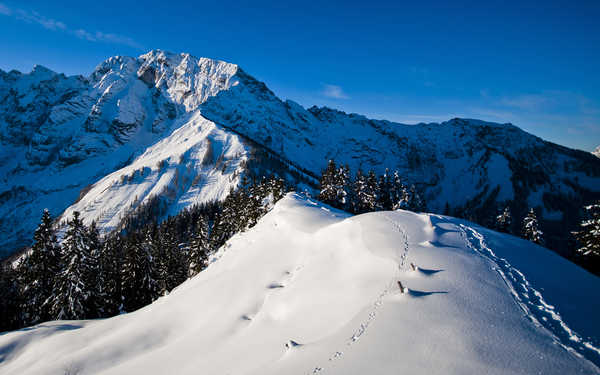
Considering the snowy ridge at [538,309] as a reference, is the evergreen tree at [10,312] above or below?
below

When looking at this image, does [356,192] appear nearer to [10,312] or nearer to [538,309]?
[538,309]

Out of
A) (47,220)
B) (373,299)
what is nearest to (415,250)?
(373,299)

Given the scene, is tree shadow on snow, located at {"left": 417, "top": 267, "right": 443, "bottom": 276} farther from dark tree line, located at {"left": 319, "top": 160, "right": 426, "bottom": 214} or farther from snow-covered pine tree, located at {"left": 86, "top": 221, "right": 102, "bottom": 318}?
dark tree line, located at {"left": 319, "top": 160, "right": 426, "bottom": 214}

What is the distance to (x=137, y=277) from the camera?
1363 inches

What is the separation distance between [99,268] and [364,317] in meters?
36.0

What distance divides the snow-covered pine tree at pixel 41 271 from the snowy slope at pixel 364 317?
32.3 ft

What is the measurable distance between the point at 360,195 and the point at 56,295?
43423mm

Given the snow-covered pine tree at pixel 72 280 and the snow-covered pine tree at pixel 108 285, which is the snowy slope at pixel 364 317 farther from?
the snow-covered pine tree at pixel 108 285

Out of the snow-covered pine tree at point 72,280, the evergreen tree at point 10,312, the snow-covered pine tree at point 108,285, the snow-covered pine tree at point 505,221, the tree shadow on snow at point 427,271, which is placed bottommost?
the evergreen tree at point 10,312

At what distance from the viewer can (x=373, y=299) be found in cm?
980

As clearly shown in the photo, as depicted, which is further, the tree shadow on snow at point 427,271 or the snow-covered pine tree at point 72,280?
the snow-covered pine tree at point 72,280

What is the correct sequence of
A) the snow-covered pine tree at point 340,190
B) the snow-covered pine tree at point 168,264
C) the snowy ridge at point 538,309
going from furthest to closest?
the snow-covered pine tree at point 340,190 < the snow-covered pine tree at point 168,264 < the snowy ridge at point 538,309

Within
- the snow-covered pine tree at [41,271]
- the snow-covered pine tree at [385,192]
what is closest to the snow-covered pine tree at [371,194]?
the snow-covered pine tree at [385,192]

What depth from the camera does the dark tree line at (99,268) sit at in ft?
87.9
